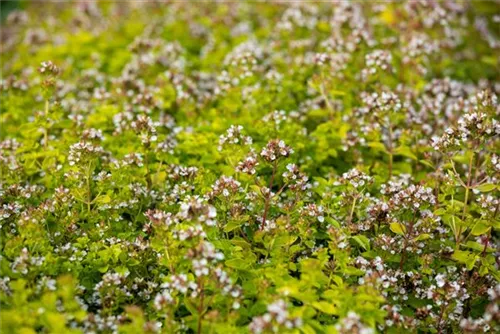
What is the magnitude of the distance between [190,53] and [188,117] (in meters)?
2.46

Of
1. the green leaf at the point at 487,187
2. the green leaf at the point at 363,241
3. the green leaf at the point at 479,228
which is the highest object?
the green leaf at the point at 487,187

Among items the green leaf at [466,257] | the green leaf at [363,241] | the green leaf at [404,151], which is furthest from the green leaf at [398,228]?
the green leaf at [404,151]

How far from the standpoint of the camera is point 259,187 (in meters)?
4.87

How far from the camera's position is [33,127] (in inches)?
233

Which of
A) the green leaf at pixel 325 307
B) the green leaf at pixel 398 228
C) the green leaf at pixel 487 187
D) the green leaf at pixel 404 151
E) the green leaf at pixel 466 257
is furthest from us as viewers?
the green leaf at pixel 404 151

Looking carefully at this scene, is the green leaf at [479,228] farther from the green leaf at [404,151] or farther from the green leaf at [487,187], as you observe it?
the green leaf at [404,151]

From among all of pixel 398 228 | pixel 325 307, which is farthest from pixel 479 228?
pixel 325 307

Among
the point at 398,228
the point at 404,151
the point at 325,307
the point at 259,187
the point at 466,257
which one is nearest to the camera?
the point at 325,307

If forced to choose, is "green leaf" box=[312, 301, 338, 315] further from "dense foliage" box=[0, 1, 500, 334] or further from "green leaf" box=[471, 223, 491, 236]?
"green leaf" box=[471, 223, 491, 236]

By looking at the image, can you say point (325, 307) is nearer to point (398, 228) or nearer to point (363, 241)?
point (363, 241)

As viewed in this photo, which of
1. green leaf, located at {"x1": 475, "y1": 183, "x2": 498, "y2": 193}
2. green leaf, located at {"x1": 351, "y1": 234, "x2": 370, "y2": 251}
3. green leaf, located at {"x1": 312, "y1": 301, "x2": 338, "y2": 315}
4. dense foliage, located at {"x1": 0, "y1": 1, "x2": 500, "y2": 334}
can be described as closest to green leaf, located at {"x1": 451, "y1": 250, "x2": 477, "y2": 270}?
dense foliage, located at {"x1": 0, "y1": 1, "x2": 500, "y2": 334}

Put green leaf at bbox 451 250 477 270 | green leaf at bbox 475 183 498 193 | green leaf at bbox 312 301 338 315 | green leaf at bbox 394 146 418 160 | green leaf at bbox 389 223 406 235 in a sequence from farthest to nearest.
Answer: green leaf at bbox 394 146 418 160, green leaf at bbox 475 183 498 193, green leaf at bbox 389 223 406 235, green leaf at bbox 451 250 477 270, green leaf at bbox 312 301 338 315

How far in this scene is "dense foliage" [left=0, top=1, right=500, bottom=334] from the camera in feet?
13.1

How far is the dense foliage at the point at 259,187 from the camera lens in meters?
3.98
